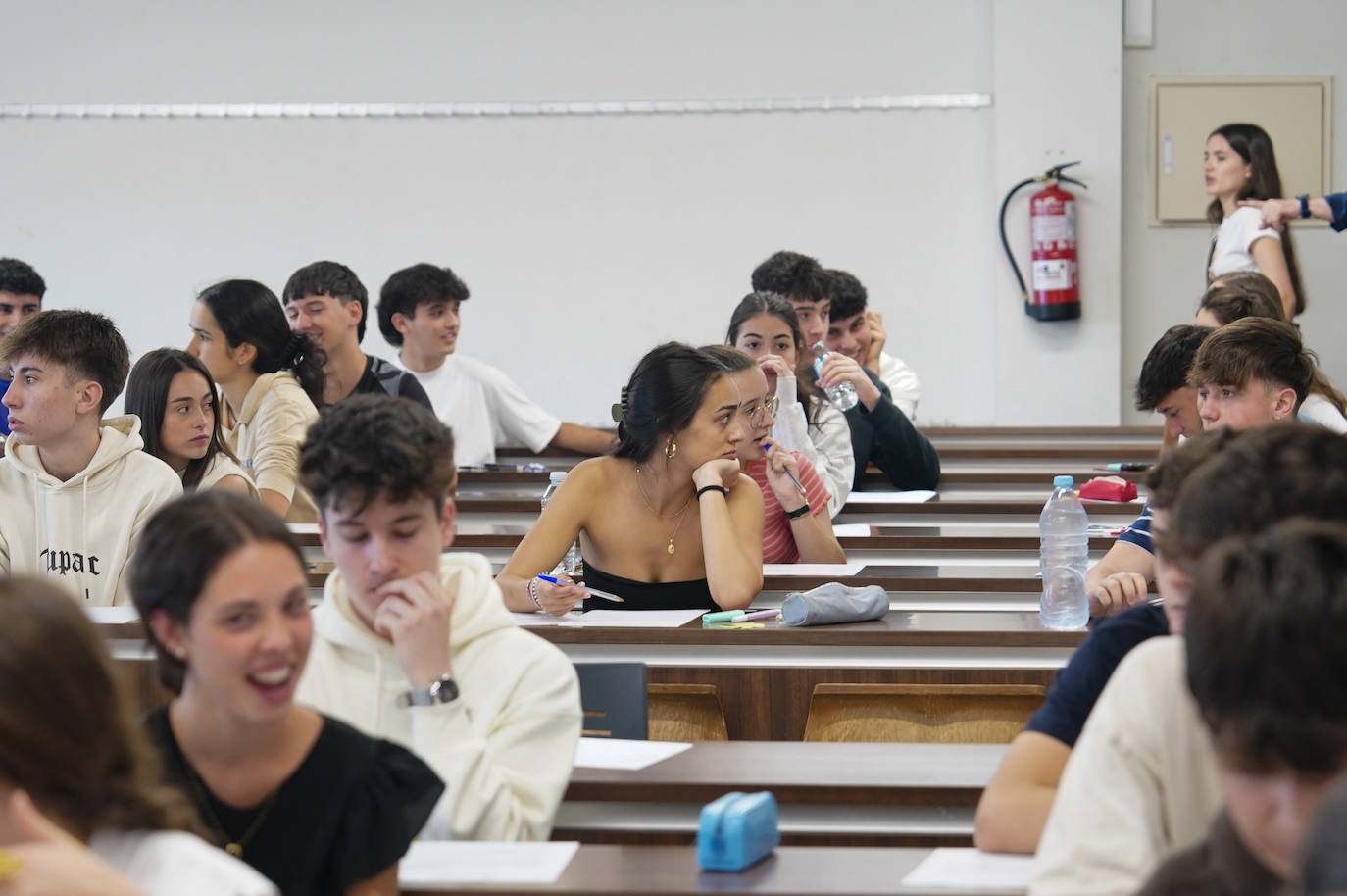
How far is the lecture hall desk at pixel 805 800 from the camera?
1.79 meters

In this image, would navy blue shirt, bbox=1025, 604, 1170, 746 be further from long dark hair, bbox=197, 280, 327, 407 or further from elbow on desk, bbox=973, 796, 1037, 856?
long dark hair, bbox=197, 280, 327, 407

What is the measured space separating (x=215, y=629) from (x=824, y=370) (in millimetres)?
3067

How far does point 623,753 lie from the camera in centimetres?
198

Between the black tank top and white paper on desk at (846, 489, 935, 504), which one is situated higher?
white paper on desk at (846, 489, 935, 504)

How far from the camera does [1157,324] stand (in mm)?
7168

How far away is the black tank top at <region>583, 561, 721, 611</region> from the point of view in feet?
10.5

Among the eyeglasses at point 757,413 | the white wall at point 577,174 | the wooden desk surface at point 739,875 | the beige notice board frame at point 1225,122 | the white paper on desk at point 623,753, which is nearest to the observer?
the wooden desk surface at point 739,875

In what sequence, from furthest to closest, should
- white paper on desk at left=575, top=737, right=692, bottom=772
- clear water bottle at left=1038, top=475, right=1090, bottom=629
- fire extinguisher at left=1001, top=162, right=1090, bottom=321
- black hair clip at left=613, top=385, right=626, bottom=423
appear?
fire extinguisher at left=1001, top=162, right=1090, bottom=321 < black hair clip at left=613, top=385, right=626, bottom=423 < clear water bottle at left=1038, top=475, right=1090, bottom=629 < white paper on desk at left=575, top=737, right=692, bottom=772

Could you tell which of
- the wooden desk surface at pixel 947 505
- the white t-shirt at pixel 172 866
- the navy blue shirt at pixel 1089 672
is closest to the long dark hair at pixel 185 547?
the white t-shirt at pixel 172 866

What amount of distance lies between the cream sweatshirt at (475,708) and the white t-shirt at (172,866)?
0.58m

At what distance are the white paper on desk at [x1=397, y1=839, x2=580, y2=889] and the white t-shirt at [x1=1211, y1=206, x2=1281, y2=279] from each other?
162 inches

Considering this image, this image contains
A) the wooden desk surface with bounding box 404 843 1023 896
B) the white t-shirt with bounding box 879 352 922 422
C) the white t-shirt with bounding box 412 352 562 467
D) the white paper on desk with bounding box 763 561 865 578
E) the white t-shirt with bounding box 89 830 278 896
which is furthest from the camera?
the white t-shirt with bounding box 879 352 922 422

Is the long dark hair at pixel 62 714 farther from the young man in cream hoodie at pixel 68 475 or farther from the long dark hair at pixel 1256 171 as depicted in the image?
the long dark hair at pixel 1256 171

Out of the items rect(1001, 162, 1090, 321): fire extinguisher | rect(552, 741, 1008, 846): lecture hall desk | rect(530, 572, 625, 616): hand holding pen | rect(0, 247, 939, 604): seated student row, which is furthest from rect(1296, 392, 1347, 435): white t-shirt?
rect(1001, 162, 1090, 321): fire extinguisher
